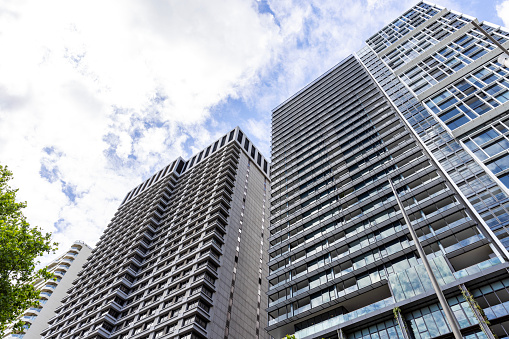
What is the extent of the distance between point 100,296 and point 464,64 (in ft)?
261

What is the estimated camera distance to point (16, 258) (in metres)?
22.2

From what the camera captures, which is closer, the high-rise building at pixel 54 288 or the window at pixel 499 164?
the window at pixel 499 164

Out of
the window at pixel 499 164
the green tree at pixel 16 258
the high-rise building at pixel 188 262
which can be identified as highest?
the high-rise building at pixel 188 262

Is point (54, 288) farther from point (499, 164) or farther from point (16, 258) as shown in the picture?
point (499, 164)

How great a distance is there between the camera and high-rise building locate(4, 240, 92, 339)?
254ft

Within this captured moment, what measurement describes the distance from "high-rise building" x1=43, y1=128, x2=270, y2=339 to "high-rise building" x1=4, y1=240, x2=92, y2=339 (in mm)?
9493

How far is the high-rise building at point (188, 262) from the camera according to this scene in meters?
51.8

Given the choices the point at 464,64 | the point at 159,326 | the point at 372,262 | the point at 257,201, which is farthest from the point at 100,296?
the point at 464,64

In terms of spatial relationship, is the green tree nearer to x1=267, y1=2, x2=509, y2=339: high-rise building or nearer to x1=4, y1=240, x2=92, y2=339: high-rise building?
x1=267, y1=2, x2=509, y2=339: high-rise building

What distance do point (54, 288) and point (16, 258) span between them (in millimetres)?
80808

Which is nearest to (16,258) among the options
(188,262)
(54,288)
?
(188,262)

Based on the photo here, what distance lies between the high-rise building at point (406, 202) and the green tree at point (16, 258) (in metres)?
24.2

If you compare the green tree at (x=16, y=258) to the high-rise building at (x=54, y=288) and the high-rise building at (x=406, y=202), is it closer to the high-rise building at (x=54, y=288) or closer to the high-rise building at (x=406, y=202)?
the high-rise building at (x=406, y=202)

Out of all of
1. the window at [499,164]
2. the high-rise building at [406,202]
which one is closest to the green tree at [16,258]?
the high-rise building at [406,202]
